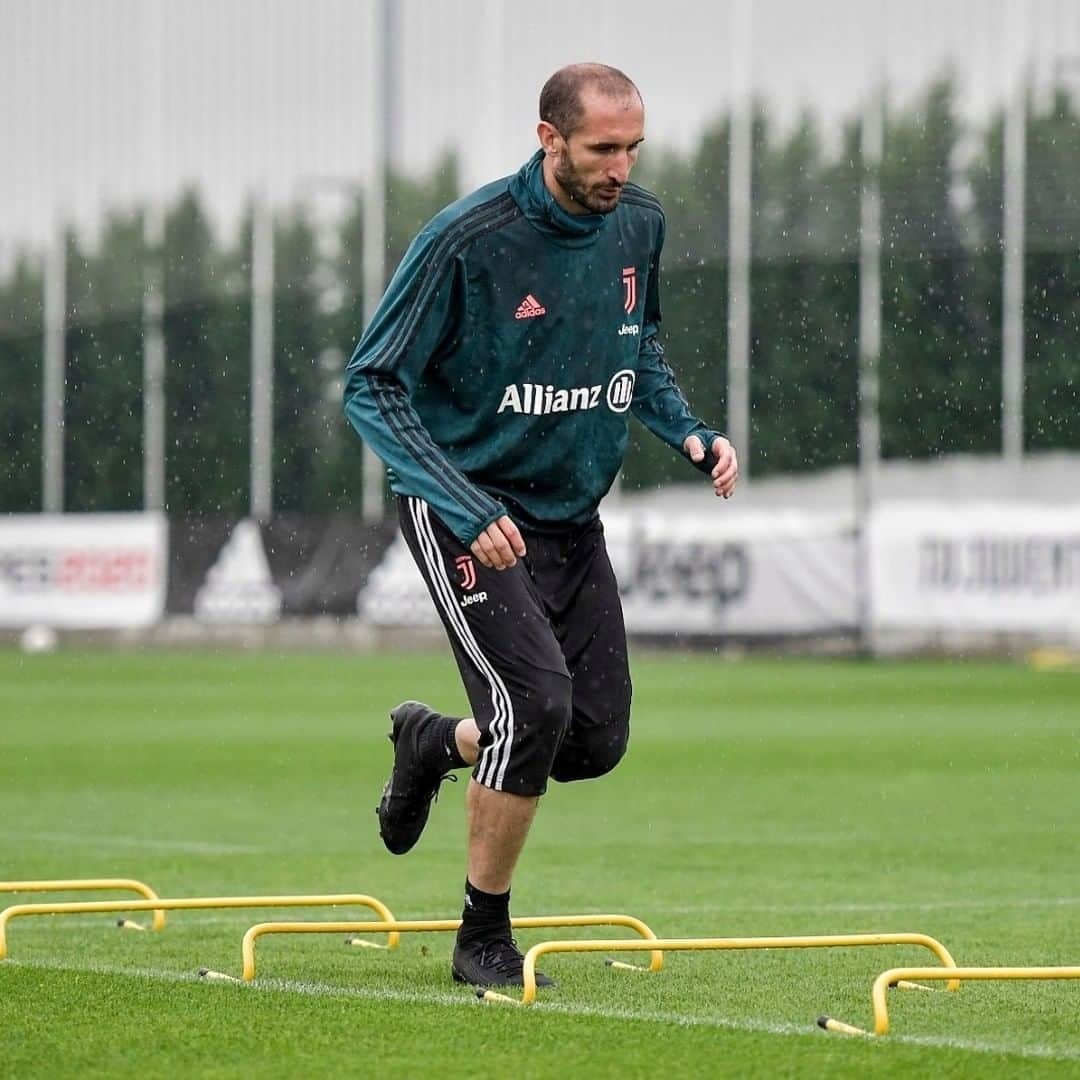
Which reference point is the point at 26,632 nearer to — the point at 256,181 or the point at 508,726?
the point at 256,181

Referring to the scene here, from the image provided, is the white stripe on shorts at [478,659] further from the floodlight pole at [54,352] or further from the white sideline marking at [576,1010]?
the floodlight pole at [54,352]

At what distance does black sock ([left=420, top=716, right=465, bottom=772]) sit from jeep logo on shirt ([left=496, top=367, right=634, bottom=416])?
3.19ft

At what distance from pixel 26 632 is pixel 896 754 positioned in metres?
20.5

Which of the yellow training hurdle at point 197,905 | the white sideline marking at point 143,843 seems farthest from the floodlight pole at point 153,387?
the yellow training hurdle at point 197,905

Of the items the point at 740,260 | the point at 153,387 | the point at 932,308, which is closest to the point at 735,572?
the point at 932,308

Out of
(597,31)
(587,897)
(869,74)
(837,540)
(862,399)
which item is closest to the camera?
(587,897)

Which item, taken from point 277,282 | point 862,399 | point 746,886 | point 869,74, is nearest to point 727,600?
point 862,399

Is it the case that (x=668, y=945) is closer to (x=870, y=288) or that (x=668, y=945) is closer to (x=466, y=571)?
(x=466, y=571)

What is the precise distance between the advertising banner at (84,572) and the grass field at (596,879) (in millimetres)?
10157

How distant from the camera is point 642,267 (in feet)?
22.2

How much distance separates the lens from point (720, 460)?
6.77 m

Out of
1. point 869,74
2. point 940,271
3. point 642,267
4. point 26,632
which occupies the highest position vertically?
point 869,74

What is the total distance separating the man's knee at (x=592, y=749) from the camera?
6711mm

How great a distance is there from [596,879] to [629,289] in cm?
342
